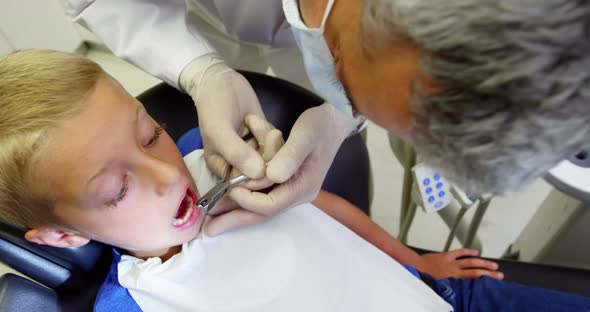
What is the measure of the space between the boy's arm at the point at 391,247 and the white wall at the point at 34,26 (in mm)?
1919

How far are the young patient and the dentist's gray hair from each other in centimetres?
48

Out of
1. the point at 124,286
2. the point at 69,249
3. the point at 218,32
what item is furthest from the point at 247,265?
the point at 218,32

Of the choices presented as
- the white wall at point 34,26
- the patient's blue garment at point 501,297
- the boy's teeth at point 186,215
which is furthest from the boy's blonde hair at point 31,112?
the white wall at point 34,26

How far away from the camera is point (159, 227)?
2.53 feet

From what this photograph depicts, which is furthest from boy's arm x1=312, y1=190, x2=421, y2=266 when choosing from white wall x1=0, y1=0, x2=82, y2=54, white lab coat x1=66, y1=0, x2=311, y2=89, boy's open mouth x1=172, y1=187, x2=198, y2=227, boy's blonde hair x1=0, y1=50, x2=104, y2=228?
white wall x1=0, y1=0, x2=82, y2=54

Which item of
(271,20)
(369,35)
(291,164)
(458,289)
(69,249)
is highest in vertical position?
(369,35)

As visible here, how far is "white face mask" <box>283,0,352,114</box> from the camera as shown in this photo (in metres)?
0.59

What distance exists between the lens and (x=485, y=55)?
33 centimetres

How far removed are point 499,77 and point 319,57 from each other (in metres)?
0.33

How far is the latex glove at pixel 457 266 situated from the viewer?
3.21 ft

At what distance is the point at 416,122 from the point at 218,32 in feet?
3.36

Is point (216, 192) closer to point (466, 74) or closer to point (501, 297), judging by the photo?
point (466, 74)

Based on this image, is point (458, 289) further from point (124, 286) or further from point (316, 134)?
point (124, 286)

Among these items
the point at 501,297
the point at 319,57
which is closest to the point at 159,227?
the point at 319,57
